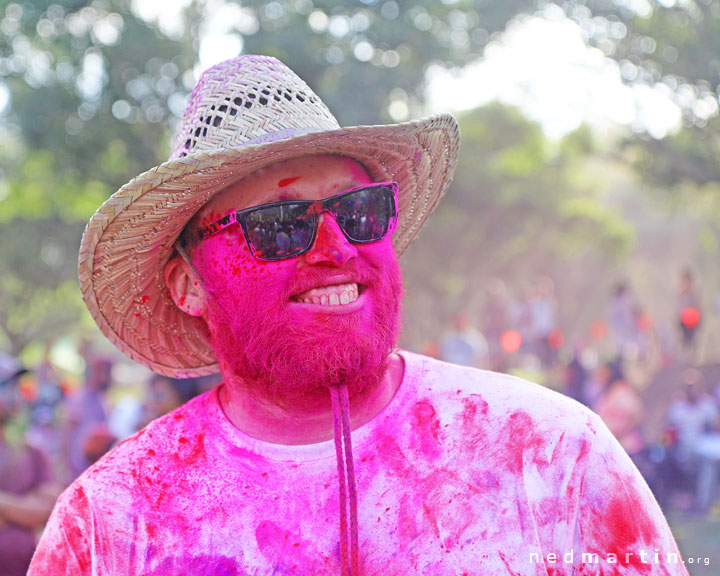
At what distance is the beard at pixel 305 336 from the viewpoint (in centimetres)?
194

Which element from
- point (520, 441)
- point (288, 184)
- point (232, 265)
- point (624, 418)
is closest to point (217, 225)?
point (232, 265)

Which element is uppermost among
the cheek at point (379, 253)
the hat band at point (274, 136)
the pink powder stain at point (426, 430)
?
the hat band at point (274, 136)

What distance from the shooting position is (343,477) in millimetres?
1875

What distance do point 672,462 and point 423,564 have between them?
748 cm

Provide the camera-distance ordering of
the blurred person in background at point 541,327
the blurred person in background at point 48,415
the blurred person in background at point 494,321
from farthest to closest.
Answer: the blurred person in background at point 494,321
the blurred person in background at point 541,327
the blurred person in background at point 48,415

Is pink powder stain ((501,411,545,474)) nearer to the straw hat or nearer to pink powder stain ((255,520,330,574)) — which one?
pink powder stain ((255,520,330,574))

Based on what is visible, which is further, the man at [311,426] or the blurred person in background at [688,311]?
the blurred person in background at [688,311]

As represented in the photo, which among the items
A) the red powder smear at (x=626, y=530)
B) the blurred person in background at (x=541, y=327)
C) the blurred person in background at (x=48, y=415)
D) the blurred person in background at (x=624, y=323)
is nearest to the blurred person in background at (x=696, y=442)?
the blurred person in background at (x=624, y=323)

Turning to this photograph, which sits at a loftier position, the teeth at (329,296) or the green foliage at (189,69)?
the teeth at (329,296)

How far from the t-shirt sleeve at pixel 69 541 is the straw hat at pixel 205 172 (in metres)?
0.63

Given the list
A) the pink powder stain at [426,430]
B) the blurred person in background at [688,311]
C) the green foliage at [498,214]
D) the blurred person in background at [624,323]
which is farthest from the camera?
the green foliage at [498,214]

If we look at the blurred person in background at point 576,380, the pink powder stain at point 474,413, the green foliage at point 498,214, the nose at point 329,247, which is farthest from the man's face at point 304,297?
the green foliage at point 498,214

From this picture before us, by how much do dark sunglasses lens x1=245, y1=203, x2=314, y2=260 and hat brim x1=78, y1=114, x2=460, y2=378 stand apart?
0.15 m

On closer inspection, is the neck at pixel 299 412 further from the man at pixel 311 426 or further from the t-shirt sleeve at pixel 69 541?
the t-shirt sleeve at pixel 69 541
